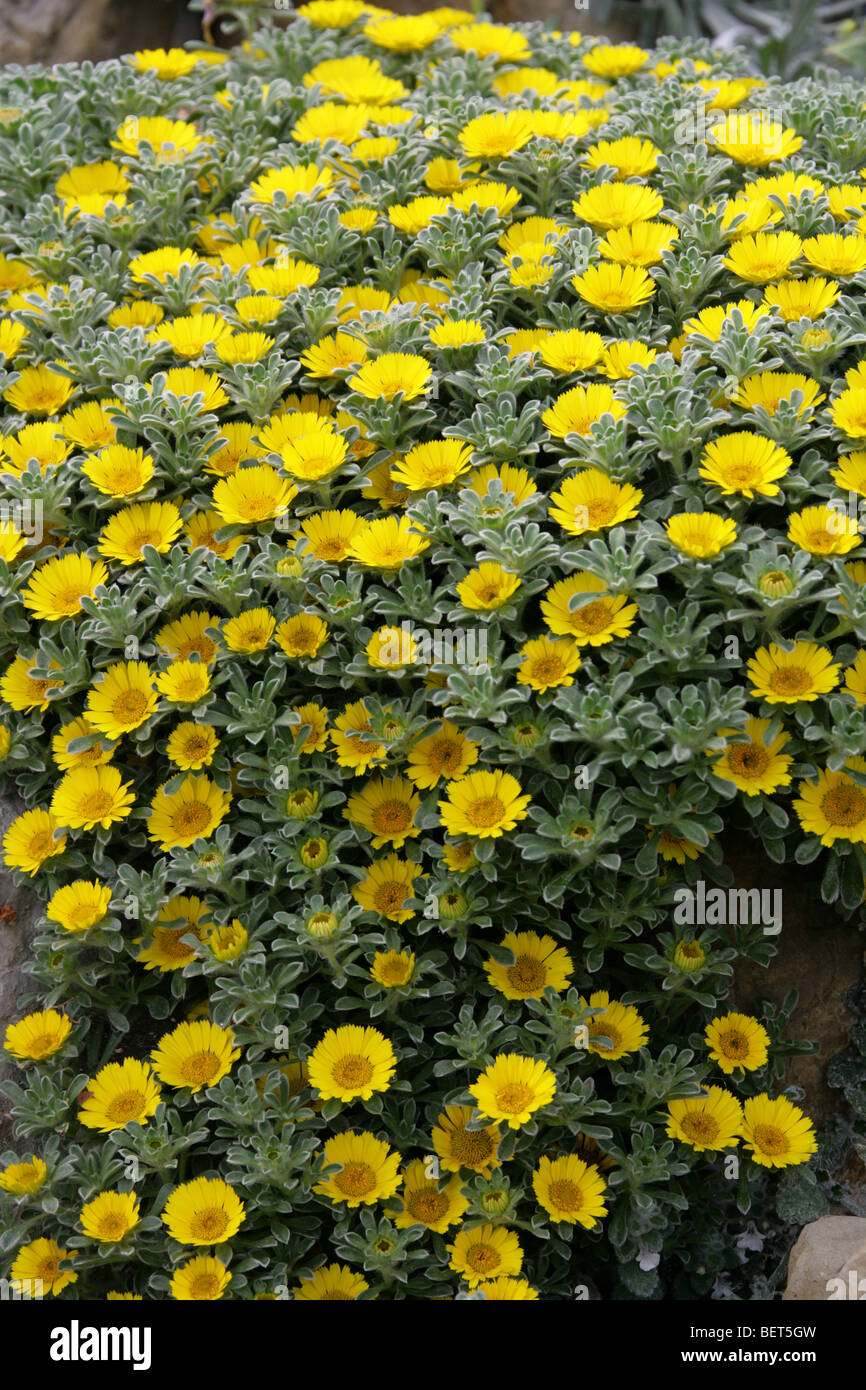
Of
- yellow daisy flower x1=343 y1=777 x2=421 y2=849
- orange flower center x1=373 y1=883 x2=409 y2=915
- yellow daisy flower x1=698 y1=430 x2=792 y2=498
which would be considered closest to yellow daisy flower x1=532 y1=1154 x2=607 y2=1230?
orange flower center x1=373 y1=883 x2=409 y2=915

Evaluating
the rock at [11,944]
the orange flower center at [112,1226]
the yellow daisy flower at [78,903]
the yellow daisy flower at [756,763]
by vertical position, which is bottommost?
the orange flower center at [112,1226]

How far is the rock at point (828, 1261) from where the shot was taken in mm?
2008

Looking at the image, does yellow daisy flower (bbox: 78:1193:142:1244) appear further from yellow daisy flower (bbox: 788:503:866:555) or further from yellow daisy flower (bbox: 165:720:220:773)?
yellow daisy flower (bbox: 788:503:866:555)

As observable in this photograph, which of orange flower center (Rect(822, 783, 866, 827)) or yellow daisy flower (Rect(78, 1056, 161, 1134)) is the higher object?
orange flower center (Rect(822, 783, 866, 827))

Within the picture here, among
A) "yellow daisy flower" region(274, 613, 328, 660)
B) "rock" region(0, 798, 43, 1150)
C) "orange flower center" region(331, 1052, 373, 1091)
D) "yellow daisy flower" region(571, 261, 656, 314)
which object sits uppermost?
→ "yellow daisy flower" region(571, 261, 656, 314)

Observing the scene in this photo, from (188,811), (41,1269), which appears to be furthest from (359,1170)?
(188,811)

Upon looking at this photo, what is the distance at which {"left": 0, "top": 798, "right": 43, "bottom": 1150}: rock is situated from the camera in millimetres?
2344

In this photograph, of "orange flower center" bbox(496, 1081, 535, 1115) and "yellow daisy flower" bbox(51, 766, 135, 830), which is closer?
"orange flower center" bbox(496, 1081, 535, 1115)

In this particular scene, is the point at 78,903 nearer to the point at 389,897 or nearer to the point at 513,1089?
the point at 389,897

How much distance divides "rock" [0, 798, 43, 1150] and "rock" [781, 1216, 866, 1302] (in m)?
1.36

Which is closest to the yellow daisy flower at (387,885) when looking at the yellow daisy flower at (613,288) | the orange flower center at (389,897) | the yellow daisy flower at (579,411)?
the orange flower center at (389,897)

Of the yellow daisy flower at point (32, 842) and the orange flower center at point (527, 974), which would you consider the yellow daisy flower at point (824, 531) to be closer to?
the orange flower center at point (527, 974)

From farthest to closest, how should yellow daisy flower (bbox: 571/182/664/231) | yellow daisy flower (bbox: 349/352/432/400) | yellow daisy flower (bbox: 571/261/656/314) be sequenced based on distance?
yellow daisy flower (bbox: 571/182/664/231) < yellow daisy flower (bbox: 571/261/656/314) < yellow daisy flower (bbox: 349/352/432/400)

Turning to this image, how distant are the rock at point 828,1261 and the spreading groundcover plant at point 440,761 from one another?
0.36 feet
